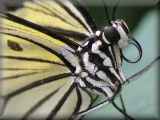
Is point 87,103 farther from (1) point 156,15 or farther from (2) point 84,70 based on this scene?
(1) point 156,15

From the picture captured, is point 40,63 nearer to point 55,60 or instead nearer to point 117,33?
point 55,60

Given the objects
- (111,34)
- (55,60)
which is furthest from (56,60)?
(111,34)

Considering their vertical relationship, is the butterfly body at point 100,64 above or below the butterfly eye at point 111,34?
below

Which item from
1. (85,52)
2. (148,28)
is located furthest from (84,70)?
(148,28)

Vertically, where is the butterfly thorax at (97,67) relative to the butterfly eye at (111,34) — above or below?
below

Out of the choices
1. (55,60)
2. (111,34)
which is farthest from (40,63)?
(111,34)

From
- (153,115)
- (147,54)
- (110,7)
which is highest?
(110,7)

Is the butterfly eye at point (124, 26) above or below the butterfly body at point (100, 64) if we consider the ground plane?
above
